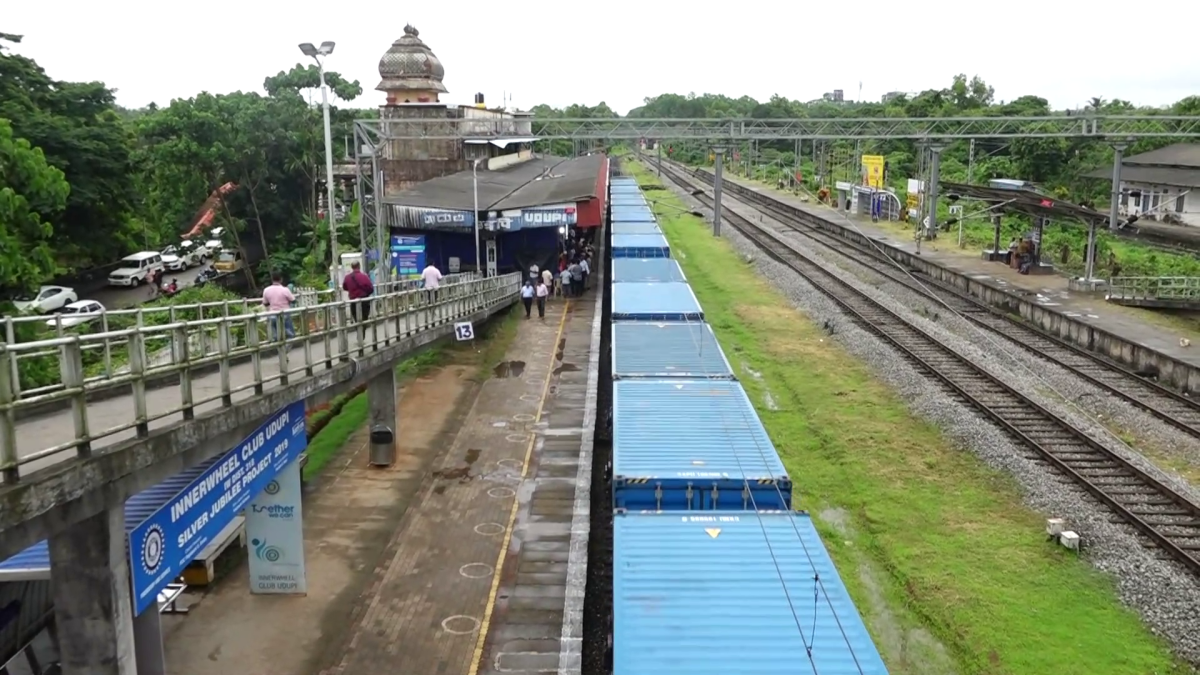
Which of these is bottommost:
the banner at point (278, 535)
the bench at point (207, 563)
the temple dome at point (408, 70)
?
the bench at point (207, 563)

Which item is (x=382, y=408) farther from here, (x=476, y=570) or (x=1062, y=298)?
(x=1062, y=298)

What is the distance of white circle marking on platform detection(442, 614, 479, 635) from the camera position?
36.3 ft

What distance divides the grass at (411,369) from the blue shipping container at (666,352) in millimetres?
4262

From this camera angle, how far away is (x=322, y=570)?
12781 millimetres

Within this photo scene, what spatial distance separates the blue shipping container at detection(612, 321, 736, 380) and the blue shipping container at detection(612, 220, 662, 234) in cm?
1902

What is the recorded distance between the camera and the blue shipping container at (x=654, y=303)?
2234 cm

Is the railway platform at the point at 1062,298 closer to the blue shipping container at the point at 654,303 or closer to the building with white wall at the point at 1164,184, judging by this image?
the building with white wall at the point at 1164,184

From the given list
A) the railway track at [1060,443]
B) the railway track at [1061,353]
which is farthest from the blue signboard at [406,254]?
the railway track at [1061,353]

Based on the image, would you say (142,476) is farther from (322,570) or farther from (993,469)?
(993,469)

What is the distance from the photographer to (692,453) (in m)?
12.1

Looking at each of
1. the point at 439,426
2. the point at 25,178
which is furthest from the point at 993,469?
the point at 25,178

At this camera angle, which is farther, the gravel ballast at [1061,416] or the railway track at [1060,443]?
the railway track at [1060,443]

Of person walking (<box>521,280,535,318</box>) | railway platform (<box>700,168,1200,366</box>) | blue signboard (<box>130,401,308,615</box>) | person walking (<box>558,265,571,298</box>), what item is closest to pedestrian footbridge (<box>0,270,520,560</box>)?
blue signboard (<box>130,401,308,615</box>)

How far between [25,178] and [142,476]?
53.6 ft
